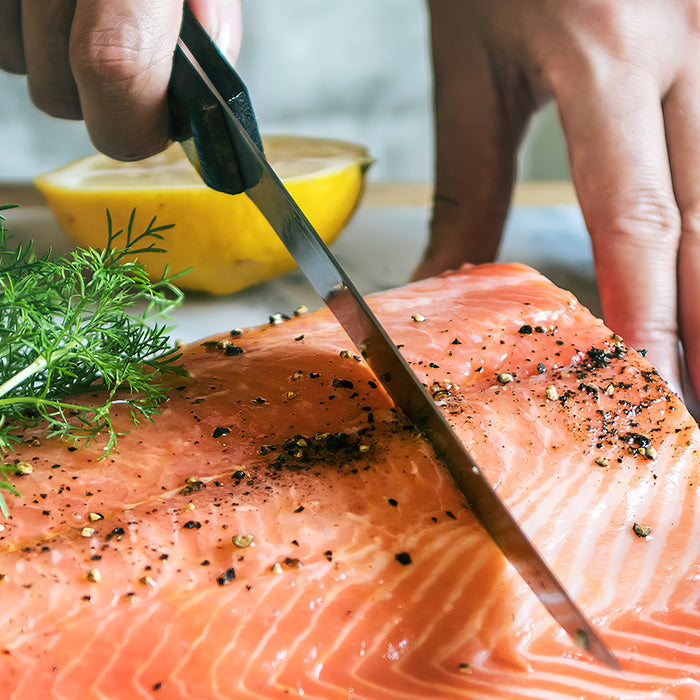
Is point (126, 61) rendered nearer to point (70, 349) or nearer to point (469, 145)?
point (70, 349)

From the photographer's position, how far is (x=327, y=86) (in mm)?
3904

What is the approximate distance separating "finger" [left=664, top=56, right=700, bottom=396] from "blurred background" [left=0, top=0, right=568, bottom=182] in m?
2.08

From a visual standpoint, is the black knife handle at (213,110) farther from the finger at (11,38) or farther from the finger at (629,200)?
the finger at (629,200)

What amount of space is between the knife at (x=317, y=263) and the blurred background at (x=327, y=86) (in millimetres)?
2204

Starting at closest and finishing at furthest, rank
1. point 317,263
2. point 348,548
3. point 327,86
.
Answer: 1. point 348,548
2. point 317,263
3. point 327,86

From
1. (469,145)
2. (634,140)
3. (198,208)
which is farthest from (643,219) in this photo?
(198,208)

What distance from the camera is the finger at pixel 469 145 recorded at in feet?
8.55

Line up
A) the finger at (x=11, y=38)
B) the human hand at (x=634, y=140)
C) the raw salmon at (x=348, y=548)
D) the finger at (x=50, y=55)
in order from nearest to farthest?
1. the raw salmon at (x=348, y=548)
2. the finger at (x=50, y=55)
3. the finger at (x=11, y=38)
4. the human hand at (x=634, y=140)

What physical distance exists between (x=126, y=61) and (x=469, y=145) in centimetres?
143

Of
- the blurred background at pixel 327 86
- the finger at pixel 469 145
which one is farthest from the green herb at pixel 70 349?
the blurred background at pixel 327 86

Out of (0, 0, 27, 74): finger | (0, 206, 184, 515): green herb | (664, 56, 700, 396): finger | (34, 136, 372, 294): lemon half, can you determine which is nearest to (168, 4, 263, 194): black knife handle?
(0, 206, 184, 515): green herb

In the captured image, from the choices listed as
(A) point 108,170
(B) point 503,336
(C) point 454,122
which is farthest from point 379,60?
(B) point 503,336

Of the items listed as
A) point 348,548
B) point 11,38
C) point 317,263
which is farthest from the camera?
point 11,38

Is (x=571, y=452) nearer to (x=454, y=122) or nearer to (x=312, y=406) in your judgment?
(x=312, y=406)
